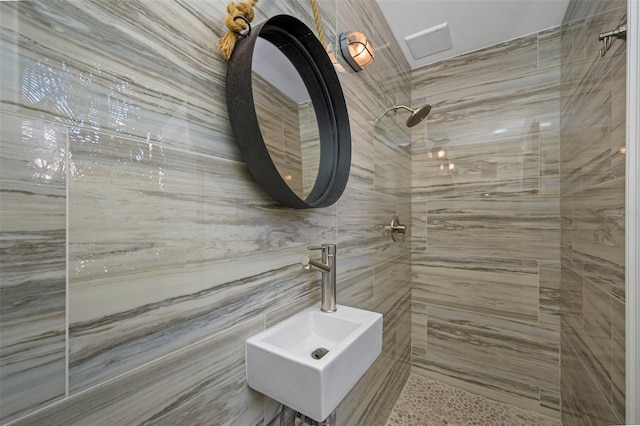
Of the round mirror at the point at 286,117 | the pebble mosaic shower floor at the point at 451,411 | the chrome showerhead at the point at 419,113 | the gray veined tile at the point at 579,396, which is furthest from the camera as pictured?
the pebble mosaic shower floor at the point at 451,411

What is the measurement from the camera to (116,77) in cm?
46

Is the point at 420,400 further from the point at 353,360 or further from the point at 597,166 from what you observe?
the point at 597,166

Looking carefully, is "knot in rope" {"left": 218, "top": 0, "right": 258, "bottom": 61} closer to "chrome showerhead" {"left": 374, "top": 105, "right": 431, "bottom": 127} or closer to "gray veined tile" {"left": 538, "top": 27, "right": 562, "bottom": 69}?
"chrome showerhead" {"left": 374, "top": 105, "right": 431, "bottom": 127}

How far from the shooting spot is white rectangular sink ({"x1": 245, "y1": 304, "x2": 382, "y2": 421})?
59cm

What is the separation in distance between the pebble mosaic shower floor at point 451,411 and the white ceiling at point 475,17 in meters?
2.36

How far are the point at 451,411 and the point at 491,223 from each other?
4.05 ft

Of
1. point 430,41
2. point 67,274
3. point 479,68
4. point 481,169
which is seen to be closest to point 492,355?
point 481,169

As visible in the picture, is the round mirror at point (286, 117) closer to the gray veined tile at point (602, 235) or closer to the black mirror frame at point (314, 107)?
the black mirror frame at point (314, 107)

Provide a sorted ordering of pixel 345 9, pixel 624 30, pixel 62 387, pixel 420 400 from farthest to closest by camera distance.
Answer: pixel 420 400
pixel 345 9
pixel 624 30
pixel 62 387

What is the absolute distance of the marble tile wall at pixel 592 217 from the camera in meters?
0.88

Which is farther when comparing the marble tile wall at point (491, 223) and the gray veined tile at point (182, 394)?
the marble tile wall at point (491, 223)

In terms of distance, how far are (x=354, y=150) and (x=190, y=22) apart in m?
0.79

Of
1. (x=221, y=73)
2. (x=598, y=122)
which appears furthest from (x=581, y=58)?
(x=221, y=73)

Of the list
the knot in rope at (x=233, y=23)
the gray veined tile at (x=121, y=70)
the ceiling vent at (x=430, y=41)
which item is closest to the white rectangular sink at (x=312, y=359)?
the gray veined tile at (x=121, y=70)
